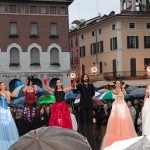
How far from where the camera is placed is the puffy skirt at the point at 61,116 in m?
11.5

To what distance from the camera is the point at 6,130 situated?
10.7 meters

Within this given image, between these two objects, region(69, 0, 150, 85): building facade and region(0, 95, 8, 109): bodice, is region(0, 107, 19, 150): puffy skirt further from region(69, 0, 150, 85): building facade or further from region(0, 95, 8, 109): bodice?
region(69, 0, 150, 85): building facade

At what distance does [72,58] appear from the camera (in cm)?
6681

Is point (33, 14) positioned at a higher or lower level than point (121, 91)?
higher

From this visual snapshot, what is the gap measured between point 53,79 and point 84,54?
14.7 meters

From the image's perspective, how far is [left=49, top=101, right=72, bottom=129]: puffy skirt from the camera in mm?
11492

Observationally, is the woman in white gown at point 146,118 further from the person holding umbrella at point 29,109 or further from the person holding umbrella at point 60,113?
the person holding umbrella at point 29,109

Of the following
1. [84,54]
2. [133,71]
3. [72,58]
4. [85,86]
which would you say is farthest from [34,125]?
[72,58]

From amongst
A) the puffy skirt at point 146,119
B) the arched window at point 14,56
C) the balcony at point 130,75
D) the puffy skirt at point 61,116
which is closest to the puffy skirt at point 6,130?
the puffy skirt at point 61,116

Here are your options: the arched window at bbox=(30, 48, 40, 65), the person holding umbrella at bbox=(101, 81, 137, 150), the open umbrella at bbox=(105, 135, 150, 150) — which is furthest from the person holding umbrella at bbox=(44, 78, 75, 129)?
the arched window at bbox=(30, 48, 40, 65)

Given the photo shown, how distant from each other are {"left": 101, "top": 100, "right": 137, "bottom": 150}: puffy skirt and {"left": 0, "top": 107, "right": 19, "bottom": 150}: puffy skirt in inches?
82.6

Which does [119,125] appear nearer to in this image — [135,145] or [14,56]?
[135,145]

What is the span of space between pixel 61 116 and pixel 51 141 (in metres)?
6.30

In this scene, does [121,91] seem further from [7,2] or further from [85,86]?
[7,2]
